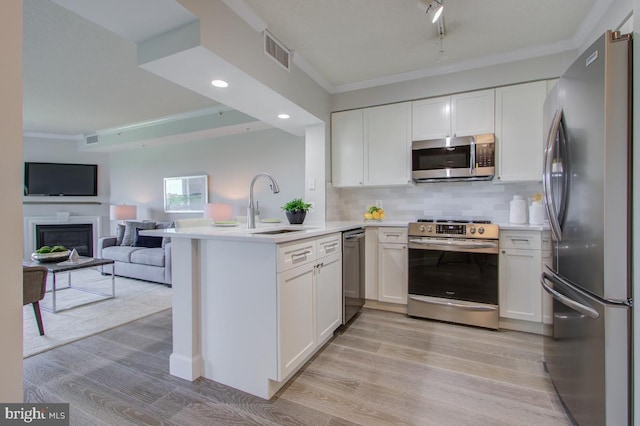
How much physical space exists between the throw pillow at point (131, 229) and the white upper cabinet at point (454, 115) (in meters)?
4.65

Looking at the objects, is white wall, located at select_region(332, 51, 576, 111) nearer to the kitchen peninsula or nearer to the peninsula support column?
the kitchen peninsula

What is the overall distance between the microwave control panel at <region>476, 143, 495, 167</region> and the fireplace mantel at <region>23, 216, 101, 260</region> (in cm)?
754

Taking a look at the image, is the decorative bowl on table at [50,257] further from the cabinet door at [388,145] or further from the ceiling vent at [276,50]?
the cabinet door at [388,145]

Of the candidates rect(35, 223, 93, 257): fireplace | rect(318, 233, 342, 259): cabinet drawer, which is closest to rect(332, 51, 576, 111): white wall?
rect(318, 233, 342, 259): cabinet drawer

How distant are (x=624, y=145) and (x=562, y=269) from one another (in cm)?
76

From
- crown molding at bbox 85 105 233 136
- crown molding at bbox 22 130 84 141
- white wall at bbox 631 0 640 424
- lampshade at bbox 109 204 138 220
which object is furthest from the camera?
crown molding at bbox 22 130 84 141

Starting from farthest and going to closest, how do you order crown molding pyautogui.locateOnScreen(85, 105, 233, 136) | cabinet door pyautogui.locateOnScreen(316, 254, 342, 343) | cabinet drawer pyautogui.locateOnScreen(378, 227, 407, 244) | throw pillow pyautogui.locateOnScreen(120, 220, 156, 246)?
throw pillow pyautogui.locateOnScreen(120, 220, 156, 246) < crown molding pyautogui.locateOnScreen(85, 105, 233, 136) < cabinet drawer pyautogui.locateOnScreen(378, 227, 407, 244) < cabinet door pyautogui.locateOnScreen(316, 254, 342, 343)

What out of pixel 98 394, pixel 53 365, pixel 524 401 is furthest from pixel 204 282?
pixel 524 401

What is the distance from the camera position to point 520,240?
2654mm

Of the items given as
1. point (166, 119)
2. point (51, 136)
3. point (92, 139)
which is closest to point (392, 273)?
point (166, 119)

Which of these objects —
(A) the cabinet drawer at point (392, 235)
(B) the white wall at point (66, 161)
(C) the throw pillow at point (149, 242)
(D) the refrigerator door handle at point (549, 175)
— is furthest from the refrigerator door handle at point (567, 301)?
(B) the white wall at point (66, 161)

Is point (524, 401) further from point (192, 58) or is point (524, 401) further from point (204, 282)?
point (192, 58)

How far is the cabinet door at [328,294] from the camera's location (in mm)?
2256

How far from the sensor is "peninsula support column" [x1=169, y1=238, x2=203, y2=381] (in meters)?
1.95
